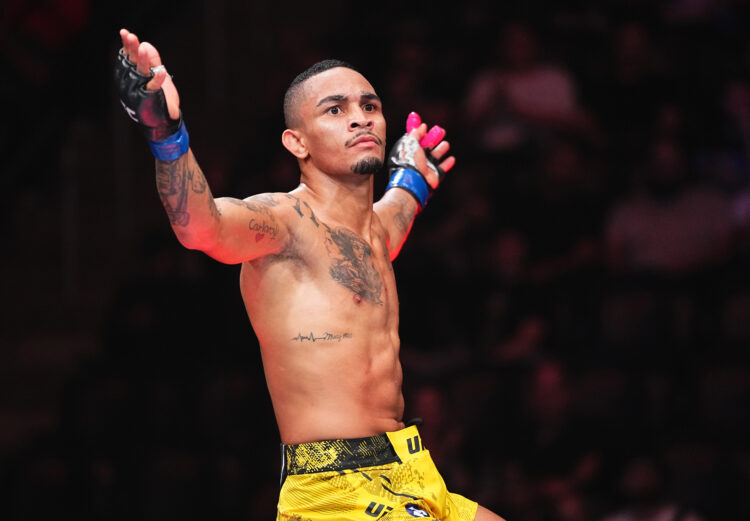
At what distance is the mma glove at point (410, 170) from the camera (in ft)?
11.0

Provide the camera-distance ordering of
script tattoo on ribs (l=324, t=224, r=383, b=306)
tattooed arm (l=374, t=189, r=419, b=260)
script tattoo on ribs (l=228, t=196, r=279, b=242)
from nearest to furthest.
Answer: script tattoo on ribs (l=228, t=196, r=279, b=242) → script tattoo on ribs (l=324, t=224, r=383, b=306) → tattooed arm (l=374, t=189, r=419, b=260)

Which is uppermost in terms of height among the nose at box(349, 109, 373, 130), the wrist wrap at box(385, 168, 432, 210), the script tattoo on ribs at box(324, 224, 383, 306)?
the nose at box(349, 109, 373, 130)

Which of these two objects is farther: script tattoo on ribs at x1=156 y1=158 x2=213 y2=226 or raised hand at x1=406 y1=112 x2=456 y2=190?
raised hand at x1=406 y1=112 x2=456 y2=190

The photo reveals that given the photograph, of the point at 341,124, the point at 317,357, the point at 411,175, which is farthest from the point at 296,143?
the point at 411,175

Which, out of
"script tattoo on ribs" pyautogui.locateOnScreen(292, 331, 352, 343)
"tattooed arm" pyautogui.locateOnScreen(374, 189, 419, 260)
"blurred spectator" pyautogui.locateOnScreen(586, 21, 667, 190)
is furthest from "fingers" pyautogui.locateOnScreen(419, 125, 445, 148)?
"blurred spectator" pyautogui.locateOnScreen(586, 21, 667, 190)

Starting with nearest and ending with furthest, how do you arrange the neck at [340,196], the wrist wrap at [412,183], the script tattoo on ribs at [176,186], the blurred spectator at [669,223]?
1. the script tattoo on ribs at [176,186]
2. the neck at [340,196]
3. the wrist wrap at [412,183]
4. the blurred spectator at [669,223]

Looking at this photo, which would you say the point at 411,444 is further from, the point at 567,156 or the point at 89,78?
the point at 89,78

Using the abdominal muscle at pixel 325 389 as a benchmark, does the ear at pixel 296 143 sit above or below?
above

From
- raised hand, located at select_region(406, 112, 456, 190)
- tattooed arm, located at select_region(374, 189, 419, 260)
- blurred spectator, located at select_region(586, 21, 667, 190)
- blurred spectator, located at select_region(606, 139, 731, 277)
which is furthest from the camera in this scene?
blurred spectator, located at select_region(586, 21, 667, 190)

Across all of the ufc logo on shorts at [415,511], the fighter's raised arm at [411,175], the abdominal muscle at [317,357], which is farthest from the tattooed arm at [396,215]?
the ufc logo on shorts at [415,511]

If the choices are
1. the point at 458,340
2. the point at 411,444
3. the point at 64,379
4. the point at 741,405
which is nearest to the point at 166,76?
the point at 411,444

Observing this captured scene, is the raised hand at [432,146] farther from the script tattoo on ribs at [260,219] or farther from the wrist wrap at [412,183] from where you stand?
the script tattoo on ribs at [260,219]

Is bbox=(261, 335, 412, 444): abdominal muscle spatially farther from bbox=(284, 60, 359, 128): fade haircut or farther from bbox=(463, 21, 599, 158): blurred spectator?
bbox=(463, 21, 599, 158): blurred spectator

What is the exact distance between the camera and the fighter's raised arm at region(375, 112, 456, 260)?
316cm
